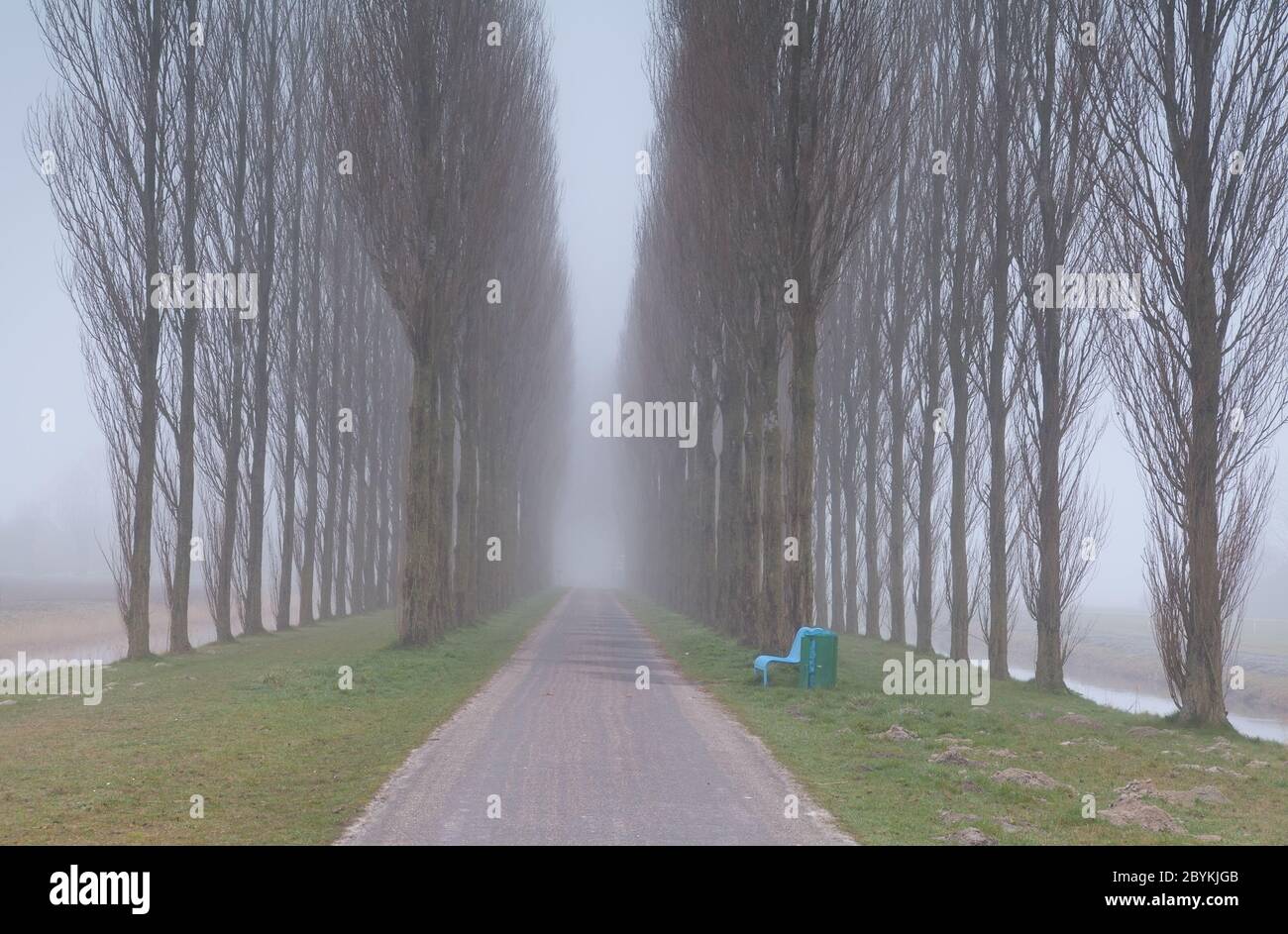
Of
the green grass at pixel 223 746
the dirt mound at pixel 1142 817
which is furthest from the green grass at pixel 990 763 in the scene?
the green grass at pixel 223 746

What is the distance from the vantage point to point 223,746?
12.2 m

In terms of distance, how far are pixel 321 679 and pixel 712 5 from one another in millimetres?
15848

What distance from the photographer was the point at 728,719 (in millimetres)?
15195

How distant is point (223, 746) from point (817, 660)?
1002cm

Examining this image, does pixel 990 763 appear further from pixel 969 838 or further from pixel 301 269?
pixel 301 269

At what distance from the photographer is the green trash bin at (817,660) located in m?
18.8

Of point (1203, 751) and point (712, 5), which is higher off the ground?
point (712, 5)

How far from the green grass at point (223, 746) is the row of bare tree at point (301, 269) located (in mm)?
4886

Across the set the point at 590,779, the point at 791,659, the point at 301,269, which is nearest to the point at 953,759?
the point at 590,779

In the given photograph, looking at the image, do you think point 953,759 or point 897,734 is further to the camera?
point 897,734

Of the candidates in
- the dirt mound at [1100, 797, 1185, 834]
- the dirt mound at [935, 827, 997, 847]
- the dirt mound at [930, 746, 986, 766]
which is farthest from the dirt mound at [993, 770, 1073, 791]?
the dirt mound at [935, 827, 997, 847]

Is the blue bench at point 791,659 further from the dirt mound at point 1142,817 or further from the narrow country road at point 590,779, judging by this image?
the dirt mound at point 1142,817

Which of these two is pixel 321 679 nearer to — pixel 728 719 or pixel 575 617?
pixel 728 719
